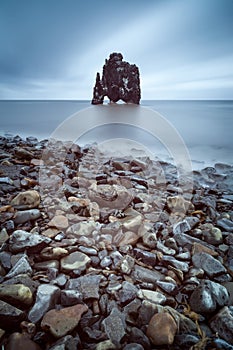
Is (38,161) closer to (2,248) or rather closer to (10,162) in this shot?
(10,162)

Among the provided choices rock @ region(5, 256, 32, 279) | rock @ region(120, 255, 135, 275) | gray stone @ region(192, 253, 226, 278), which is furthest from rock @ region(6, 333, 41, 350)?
gray stone @ region(192, 253, 226, 278)

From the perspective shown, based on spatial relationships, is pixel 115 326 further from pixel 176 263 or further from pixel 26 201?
pixel 26 201

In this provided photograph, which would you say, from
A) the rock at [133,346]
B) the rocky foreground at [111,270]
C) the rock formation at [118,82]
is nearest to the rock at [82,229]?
the rocky foreground at [111,270]

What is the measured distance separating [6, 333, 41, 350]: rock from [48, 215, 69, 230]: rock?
0.78m

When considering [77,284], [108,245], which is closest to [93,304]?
[77,284]

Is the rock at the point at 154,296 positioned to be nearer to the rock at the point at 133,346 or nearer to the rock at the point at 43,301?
the rock at the point at 133,346

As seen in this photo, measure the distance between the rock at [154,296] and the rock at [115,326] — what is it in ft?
0.56

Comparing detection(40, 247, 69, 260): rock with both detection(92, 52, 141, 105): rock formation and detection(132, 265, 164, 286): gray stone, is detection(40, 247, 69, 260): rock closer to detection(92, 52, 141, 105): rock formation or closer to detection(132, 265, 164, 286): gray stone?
detection(132, 265, 164, 286): gray stone

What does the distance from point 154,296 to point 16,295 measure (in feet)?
2.24

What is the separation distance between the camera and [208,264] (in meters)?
1.46

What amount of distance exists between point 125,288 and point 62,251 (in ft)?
1.46

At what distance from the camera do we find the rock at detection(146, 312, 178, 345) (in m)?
0.97

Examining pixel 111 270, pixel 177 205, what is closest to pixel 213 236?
pixel 177 205

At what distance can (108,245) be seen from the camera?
1.53 meters
